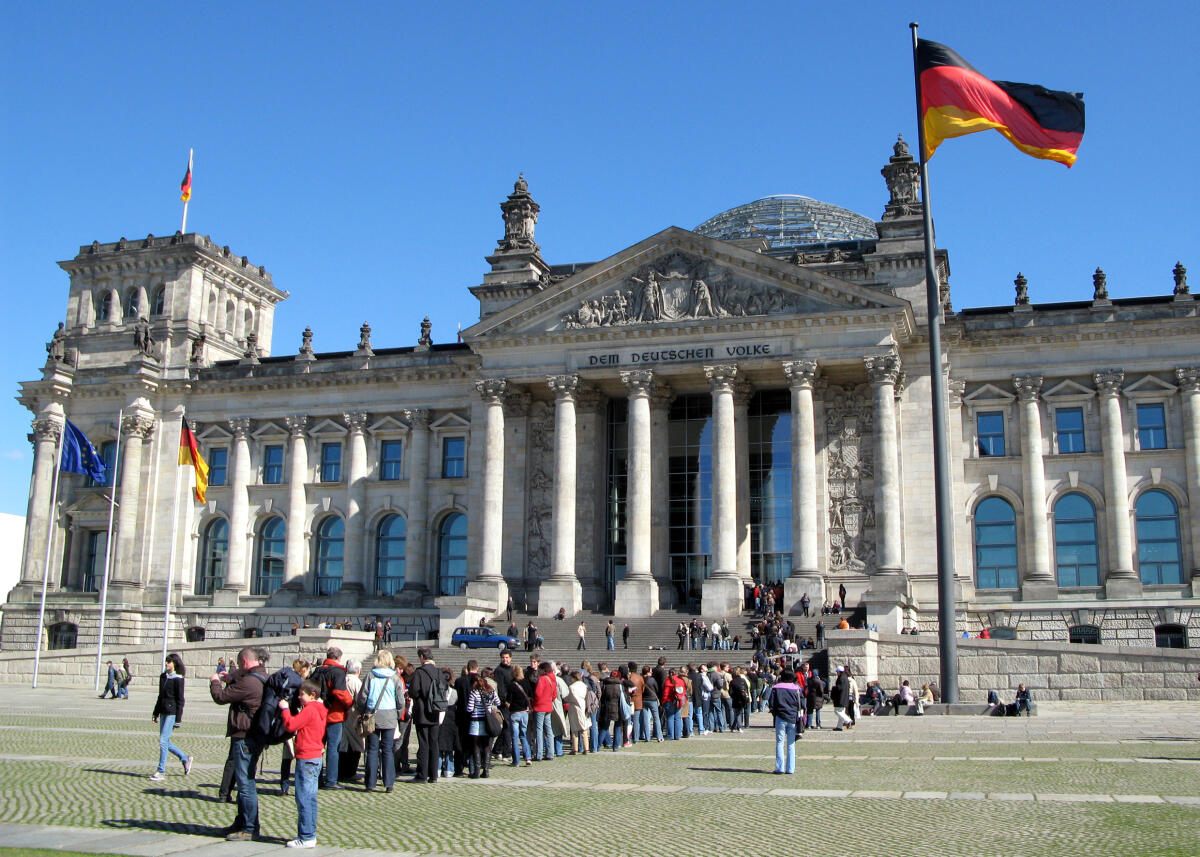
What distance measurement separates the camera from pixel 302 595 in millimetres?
64688

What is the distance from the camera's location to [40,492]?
68312 millimetres

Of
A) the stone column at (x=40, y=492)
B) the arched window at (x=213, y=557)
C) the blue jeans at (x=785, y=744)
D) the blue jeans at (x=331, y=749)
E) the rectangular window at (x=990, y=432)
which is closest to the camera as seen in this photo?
the blue jeans at (x=331, y=749)

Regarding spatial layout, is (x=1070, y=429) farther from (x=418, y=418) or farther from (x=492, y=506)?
(x=418, y=418)

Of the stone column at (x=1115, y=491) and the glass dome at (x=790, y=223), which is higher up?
the glass dome at (x=790, y=223)

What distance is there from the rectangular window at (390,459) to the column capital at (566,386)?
43.4 feet

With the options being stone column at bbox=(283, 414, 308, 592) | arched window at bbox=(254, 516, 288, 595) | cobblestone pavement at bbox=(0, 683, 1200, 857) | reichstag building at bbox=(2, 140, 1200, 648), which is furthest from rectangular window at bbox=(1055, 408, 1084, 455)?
arched window at bbox=(254, 516, 288, 595)

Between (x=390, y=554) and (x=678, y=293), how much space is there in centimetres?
2183

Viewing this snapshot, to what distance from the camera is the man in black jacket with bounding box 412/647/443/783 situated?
63.5 feet

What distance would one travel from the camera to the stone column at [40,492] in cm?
6756

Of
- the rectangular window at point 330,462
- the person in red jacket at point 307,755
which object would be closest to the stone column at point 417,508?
the rectangular window at point 330,462

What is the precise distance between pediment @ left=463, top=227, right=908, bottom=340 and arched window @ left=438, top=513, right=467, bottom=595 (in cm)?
1152

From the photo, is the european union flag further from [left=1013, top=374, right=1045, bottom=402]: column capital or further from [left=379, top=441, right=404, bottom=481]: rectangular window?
[left=1013, top=374, right=1045, bottom=402]: column capital

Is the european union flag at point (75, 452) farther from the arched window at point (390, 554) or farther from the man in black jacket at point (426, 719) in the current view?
the man in black jacket at point (426, 719)

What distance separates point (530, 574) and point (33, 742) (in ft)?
113
